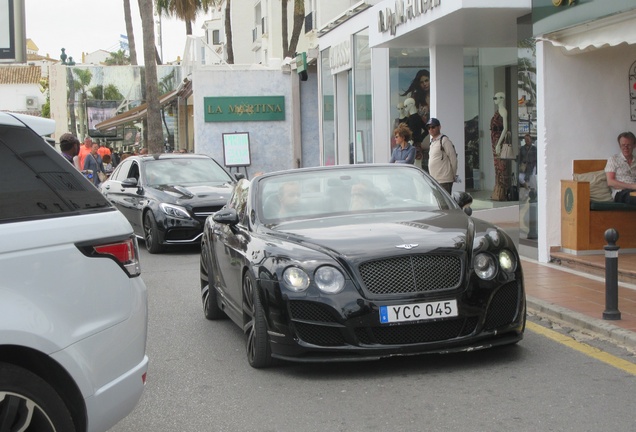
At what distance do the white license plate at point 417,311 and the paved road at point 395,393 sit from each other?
0.41m

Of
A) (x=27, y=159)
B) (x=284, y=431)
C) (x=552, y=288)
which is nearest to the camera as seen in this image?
(x=27, y=159)

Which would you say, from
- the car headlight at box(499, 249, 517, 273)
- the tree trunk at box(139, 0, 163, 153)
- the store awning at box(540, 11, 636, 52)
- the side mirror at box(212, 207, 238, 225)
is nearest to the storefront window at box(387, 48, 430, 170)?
the store awning at box(540, 11, 636, 52)

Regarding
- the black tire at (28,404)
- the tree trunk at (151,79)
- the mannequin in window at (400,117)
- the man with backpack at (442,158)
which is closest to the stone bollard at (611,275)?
the black tire at (28,404)

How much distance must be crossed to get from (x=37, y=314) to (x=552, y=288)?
23.1 ft

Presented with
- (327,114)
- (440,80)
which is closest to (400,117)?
(440,80)

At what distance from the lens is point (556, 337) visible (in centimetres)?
746

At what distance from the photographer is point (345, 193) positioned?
7.67 metres

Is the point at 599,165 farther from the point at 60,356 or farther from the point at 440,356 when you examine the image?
the point at 60,356

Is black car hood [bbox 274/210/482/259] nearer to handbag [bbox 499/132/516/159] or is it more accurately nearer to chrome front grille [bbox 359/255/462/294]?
chrome front grille [bbox 359/255/462/294]

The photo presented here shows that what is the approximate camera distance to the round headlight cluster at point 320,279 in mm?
6141

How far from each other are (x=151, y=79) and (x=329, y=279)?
25801 millimetres

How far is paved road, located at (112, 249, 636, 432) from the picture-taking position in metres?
5.23

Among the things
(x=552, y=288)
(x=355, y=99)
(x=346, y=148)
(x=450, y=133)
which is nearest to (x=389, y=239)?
(x=552, y=288)

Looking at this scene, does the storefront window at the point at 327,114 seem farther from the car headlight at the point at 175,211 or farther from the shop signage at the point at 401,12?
the car headlight at the point at 175,211
